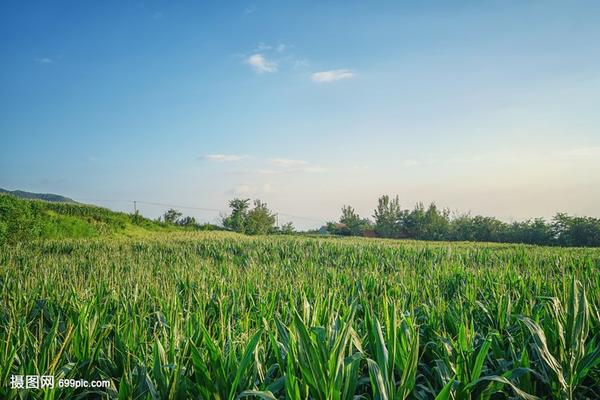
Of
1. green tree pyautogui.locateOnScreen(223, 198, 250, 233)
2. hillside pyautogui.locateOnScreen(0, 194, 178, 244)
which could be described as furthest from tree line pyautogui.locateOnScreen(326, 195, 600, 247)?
hillside pyautogui.locateOnScreen(0, 194, 178, 244)

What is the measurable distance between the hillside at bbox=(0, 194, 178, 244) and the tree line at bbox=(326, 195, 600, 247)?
28832mm

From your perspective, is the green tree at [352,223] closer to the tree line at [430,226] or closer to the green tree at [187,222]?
the tree line at [430,226]

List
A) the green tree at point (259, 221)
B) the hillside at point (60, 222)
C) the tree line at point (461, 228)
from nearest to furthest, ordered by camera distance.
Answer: the hillside at point (60, 222)
the tree line at point (461, 228)
the green tree at point (259, 221)

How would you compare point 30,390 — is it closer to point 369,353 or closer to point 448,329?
point 369,353

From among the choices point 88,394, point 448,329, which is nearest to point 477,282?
point 448,329

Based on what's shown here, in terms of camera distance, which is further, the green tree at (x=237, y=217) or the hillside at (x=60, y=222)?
the green tree at (x=237, y=217)

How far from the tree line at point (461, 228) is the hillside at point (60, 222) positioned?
94.6ft

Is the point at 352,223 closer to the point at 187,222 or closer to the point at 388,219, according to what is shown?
the point at 388,219

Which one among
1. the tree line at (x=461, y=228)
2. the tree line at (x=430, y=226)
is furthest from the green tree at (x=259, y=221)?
the tree line at (x=461, y=228)

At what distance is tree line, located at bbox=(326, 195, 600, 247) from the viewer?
2951 centimetres

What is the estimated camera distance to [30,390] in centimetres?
199

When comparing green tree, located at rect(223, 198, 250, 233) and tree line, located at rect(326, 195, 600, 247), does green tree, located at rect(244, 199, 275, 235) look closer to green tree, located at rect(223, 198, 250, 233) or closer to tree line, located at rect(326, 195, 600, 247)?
green tree, located at rect(223, 198, 250, 233)

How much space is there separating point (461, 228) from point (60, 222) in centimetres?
3660

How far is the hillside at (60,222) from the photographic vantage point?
1686 cm
